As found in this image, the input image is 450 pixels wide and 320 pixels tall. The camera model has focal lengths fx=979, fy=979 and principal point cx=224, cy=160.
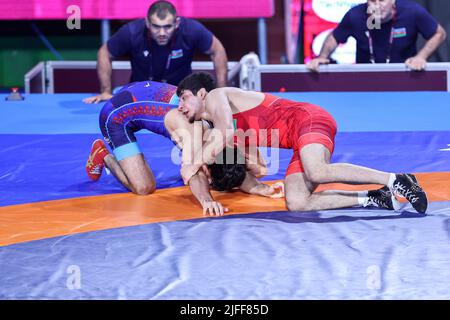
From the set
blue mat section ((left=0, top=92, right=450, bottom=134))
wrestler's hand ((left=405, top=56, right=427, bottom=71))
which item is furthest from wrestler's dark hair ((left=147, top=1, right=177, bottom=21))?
wrestler's hand ((left=405, top=56, right=427, bottom=71))

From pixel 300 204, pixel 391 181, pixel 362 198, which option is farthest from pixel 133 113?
pixel 391 181

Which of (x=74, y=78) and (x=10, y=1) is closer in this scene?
(x=74, y=78)

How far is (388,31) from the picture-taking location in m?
7.94

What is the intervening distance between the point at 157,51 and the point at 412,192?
341cm

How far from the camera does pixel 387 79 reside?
306 inches

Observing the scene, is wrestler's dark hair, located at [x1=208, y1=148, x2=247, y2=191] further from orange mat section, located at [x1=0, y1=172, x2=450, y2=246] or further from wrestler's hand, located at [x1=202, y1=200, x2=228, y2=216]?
wrestler's hand, located at [x1=202, y1=200, x2=228, y2=216]

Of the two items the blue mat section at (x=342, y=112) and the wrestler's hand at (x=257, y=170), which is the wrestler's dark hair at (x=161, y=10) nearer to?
the blue mat section at (x=342, y=112)

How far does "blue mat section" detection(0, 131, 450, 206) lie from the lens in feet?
18.2

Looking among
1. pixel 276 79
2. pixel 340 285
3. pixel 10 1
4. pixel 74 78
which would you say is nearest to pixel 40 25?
pixel 10 1

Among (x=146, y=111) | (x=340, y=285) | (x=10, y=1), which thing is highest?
(x=10, y=1)

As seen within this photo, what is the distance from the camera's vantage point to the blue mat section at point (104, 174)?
5555mm

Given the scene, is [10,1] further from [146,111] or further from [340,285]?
[340,285]

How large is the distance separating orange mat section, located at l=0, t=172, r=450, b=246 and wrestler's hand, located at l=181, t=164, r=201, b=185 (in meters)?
0.17

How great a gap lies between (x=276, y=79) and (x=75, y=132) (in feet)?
5.88
